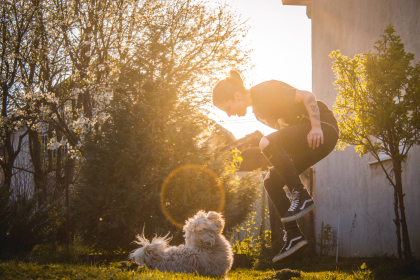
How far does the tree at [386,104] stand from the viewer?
4.72 meters

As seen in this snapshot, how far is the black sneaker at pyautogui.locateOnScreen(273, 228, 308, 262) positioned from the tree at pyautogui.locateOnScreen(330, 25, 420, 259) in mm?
2436

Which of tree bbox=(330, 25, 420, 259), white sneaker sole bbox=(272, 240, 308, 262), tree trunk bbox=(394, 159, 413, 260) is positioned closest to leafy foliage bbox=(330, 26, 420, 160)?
tree bbox=(330, 25, 420, 259)

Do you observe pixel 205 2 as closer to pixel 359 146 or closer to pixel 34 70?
pixel 34 70

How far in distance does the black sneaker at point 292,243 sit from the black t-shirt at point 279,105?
38.9 inches

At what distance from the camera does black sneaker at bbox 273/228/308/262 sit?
299 cm

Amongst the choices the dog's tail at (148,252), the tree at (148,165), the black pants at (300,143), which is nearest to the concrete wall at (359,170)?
the tree at (148,165)

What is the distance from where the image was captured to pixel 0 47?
1060 centimetres

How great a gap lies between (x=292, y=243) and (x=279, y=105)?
1186 mm

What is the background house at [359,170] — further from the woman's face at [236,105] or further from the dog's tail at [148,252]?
the dog's tail at [148,252]

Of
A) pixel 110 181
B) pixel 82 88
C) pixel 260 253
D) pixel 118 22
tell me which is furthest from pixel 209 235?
pixel 118 22

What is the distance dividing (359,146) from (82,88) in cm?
811

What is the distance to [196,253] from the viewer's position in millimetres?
4609

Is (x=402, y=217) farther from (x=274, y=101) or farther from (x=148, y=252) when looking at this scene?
(x=148, y=252)

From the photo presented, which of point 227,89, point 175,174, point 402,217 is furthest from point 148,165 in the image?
point 402,217
